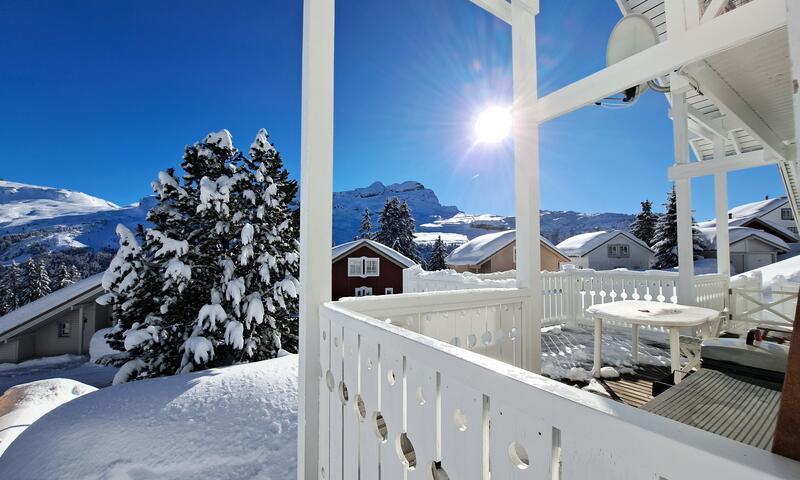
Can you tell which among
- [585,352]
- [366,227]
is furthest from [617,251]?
[585,352]

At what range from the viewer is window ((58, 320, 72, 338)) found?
13328mm

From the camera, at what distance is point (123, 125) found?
18.4m

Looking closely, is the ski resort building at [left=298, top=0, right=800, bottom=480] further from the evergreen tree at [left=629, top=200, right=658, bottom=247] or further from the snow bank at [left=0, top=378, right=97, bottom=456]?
the evergreen tree at [left=629, top=200, right=658, bottom=247]

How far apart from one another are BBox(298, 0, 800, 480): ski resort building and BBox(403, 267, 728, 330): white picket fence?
62.8 inches

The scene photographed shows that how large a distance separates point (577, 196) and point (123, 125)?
61.6 metres

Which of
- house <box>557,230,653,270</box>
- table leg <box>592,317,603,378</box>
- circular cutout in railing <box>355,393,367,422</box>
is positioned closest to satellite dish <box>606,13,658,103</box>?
table leg <box>592,317,603,378</box>

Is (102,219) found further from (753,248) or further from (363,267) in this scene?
(753,248)

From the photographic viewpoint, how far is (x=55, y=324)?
13242 mm

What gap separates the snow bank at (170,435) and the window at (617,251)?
22.5 metres

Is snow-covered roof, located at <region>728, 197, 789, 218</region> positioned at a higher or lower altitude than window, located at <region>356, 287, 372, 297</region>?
higher

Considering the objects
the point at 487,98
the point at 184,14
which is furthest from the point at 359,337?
the point at 184,14

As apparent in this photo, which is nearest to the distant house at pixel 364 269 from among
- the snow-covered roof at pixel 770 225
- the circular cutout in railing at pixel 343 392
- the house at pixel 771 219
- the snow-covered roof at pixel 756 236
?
the circular cutout in railing at pixel 343 392

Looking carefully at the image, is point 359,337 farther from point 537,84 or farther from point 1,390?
point 1,390

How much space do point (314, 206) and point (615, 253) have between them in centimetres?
2376
